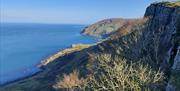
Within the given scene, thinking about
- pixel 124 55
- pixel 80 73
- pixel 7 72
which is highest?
pixel 124 55

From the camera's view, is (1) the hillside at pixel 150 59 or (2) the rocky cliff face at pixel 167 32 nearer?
(1) the hillside at pixel 150 59

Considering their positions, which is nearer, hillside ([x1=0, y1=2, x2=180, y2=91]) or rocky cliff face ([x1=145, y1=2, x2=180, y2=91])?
hillside ([x1=0, y1=2, x2=180, y2=91])

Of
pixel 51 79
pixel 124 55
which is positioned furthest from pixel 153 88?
pixel 51 79

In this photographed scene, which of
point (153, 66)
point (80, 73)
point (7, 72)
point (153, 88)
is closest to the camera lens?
point (153, 88)

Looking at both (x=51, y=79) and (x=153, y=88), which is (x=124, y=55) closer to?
(x=153, y=88)

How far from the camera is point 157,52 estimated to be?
64625 millimetres

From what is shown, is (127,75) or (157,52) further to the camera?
(157,52)

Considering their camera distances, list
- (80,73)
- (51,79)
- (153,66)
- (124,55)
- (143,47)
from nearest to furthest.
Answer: (153,66) → (143,47) → (124,55) → (80,73) → (51,79)

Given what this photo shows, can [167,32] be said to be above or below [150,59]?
above

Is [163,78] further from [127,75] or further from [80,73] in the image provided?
[80,73]

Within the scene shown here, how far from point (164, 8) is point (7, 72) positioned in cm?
11869

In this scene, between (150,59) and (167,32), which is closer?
(150,59)

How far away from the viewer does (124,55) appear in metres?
74.8

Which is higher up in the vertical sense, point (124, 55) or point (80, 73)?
point (124, 55)
